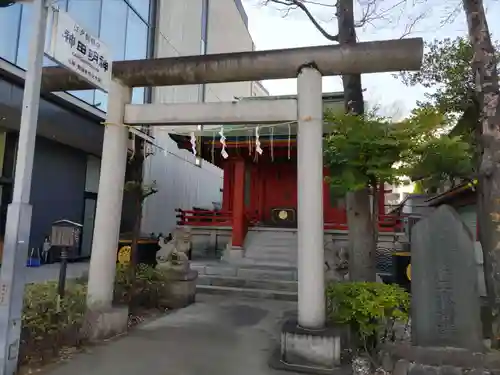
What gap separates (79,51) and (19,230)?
2378 millimetres

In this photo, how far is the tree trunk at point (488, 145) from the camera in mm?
4723

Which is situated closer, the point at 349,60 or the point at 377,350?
the point at 377,350

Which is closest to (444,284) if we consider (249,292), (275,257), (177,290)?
(177,290)

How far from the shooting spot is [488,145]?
494 cm

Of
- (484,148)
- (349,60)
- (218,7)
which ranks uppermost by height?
(218,7)

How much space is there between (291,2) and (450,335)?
7.71m

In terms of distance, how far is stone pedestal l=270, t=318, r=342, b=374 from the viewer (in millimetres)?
4750

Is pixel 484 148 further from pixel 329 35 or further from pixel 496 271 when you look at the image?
pixel 329 35

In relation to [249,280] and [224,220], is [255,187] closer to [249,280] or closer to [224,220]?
[224,220]

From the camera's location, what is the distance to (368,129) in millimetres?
5961

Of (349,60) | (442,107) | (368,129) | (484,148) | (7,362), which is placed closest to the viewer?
(7,362)

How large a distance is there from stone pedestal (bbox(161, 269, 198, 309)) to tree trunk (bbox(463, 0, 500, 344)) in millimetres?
5740

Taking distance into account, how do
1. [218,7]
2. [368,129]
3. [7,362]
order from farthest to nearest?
[218,7] → [368,129] → [7,362]

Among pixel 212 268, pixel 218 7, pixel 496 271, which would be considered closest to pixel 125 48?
pixel 212 268
